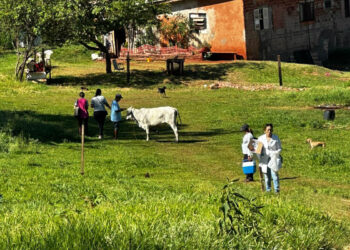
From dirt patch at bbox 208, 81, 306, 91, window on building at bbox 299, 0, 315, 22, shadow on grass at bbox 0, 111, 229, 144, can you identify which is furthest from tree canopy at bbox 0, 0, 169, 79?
window on building at bbox 299, 0, 315, 22

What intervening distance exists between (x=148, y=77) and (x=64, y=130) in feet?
57.2

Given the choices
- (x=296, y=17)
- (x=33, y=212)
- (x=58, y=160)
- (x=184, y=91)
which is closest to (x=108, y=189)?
(x=33, y=212)

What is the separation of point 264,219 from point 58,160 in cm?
1002

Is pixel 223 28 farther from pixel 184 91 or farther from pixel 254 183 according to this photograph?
pixel 254 183

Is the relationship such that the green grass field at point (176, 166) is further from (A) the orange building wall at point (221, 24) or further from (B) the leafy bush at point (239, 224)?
(A) the orange building wall at point (221, 24)

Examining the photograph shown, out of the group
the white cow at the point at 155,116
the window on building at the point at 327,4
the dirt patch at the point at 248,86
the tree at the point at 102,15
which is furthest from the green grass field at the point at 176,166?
the window on building at the point at 327,4

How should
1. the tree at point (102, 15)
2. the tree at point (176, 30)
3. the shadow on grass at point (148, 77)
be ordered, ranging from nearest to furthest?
the tree at point (102, 15) → the shadow on grass at point (148, 77) → the tree at point (176, 30)

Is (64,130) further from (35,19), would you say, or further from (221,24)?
(221,24)

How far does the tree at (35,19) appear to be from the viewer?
135 ft

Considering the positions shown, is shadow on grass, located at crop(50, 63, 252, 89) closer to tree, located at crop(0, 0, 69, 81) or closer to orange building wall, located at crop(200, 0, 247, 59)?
tree, located at crop(0, 0, 69, 81)

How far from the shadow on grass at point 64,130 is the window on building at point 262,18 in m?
22.6

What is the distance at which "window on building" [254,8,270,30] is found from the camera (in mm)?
50656

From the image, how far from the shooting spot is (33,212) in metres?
11.7

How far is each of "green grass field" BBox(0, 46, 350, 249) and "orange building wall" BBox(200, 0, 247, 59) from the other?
402 cm
